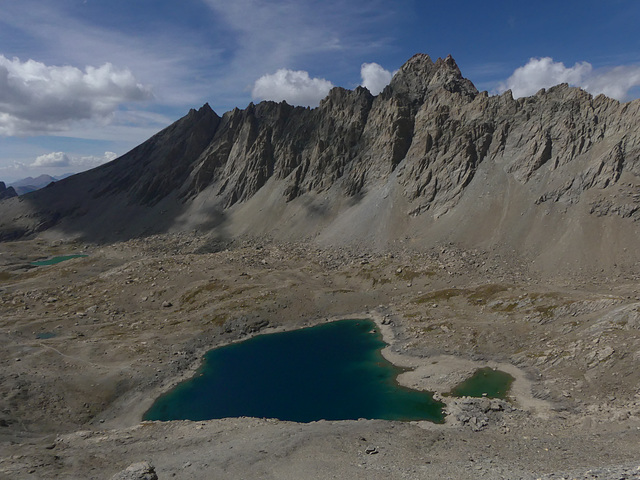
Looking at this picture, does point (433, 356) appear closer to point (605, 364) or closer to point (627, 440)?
point (605, 364)

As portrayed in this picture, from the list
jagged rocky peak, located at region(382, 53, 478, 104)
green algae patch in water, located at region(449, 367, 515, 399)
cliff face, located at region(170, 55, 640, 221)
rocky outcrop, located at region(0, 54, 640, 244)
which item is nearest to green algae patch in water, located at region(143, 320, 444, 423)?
green algae patch in water, located at region(449, 367, 515, 399)

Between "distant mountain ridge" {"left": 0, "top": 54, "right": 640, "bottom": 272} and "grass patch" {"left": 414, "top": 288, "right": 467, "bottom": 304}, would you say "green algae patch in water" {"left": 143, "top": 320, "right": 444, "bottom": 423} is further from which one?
"distant mountain ridge" {"left": 0, "top": 54, "right": 640, "bottom": 272}

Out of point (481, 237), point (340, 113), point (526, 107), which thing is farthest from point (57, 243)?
point (526, 107)

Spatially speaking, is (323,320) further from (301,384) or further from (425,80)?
(425,80)

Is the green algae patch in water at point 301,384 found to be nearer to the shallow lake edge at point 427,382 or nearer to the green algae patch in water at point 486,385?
the shallow lake edge at point 427,382

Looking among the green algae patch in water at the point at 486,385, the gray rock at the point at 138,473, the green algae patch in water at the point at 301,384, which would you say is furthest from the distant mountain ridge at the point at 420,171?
the gray rock at the point at 138,473

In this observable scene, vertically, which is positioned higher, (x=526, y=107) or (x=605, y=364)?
(x=526, y=107)

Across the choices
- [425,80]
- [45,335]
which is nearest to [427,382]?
[45,335]
